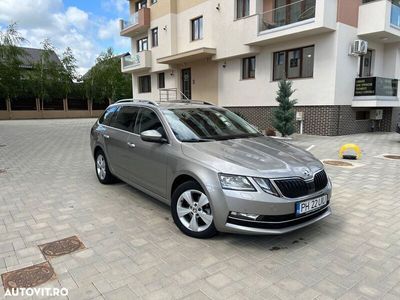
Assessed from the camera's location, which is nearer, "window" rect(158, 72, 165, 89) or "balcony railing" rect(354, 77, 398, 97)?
"balcony railing" rect(354, 77, 398, 97)

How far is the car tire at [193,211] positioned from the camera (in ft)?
11.3

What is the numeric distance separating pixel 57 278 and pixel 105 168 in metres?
3.21

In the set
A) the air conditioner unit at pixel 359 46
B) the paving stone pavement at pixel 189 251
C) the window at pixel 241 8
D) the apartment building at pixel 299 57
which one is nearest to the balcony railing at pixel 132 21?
the apartment building at pixel 299 57

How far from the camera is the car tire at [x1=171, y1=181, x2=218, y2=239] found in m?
3.45

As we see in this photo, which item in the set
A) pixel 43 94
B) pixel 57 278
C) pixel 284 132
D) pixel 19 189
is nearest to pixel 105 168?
pixel 19 189

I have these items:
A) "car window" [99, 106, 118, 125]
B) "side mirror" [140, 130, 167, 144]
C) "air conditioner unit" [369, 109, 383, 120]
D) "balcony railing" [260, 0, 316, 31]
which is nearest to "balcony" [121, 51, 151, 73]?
"balcony railing" [260, 0, 316, 31]

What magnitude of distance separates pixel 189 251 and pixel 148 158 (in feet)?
5.03

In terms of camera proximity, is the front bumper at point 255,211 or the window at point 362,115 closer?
the front bumper at point 255,211

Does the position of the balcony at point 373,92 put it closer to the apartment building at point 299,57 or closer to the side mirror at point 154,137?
the apartment building at point 299,57

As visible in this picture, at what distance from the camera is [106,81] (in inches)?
1531

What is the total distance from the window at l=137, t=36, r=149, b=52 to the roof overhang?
4394 mm

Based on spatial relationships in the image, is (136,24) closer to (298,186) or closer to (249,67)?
(249,67)

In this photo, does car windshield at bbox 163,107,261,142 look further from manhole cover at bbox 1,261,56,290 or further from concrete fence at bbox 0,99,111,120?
concrete fence at bbox 0,99,111,120

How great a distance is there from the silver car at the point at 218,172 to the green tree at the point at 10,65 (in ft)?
93.9
